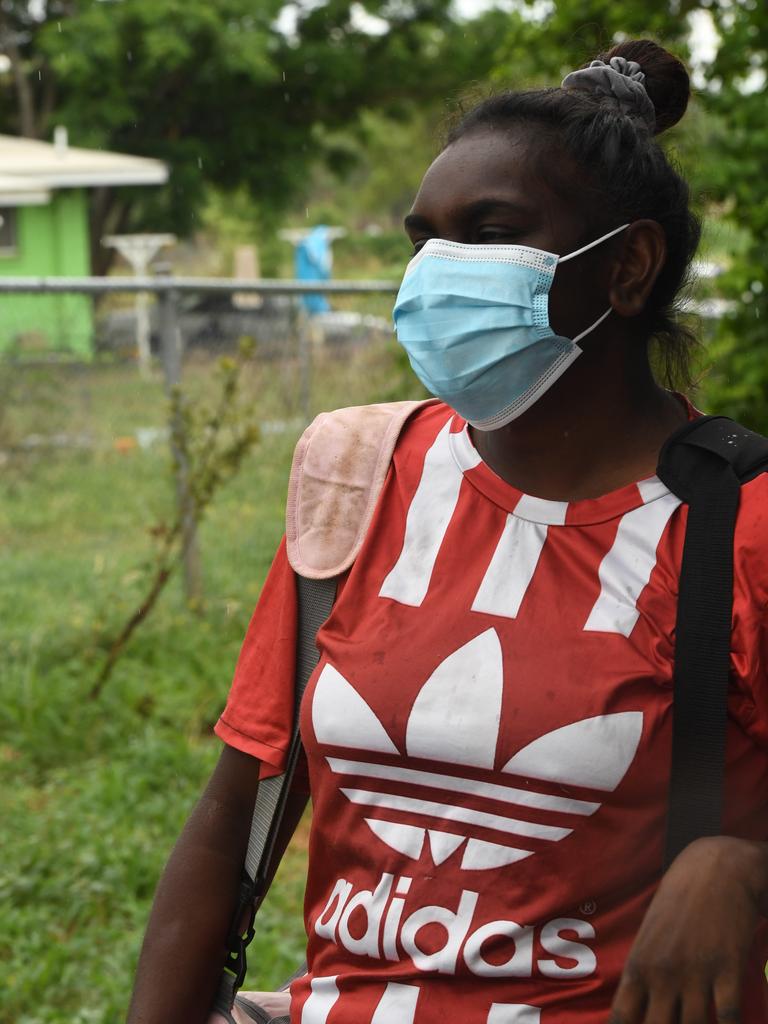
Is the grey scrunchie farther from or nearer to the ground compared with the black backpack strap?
farther from the ground

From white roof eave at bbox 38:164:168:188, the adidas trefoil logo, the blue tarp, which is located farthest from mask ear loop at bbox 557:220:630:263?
the blue tarp

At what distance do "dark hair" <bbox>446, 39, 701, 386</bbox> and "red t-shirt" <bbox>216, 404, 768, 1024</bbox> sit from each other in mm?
320

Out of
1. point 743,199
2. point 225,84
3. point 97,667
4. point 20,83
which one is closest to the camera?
point 743,199

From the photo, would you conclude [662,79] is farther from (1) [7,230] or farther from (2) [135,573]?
(1) [7,230]

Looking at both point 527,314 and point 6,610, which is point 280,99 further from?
point 527,314

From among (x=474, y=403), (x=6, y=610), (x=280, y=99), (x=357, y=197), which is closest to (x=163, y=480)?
(x=6, y=610)

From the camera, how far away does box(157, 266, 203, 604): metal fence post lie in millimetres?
6059

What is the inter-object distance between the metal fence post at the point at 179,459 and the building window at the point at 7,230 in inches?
772

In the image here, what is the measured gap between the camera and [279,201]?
2925cm

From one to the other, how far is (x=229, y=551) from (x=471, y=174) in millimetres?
5657

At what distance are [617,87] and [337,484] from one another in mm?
645

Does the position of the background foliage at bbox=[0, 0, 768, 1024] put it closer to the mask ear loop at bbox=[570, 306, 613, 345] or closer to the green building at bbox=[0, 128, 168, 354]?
the mask ear loop at bbox=[570, 306, 613, 345]

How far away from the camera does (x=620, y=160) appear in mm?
1701

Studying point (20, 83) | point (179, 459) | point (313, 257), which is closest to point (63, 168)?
point (313, 257)
